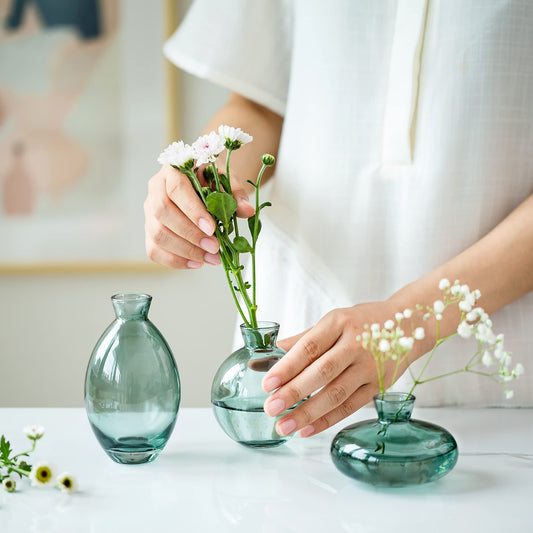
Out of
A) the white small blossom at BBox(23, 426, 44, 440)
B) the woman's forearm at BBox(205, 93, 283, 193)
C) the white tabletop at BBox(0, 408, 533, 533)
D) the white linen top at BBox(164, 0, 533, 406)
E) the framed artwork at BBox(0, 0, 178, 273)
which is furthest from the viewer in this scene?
the framed artwork at BBox(0, 0, 178, 273)

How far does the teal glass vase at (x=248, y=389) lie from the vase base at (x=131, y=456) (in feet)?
0.26

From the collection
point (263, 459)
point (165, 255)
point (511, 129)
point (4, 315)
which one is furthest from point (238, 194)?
point (4, 315)

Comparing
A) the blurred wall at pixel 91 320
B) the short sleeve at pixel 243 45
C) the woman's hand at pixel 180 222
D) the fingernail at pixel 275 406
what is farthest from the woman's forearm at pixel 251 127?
the blurred wall at pixel 91 320

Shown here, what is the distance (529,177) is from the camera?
940mm

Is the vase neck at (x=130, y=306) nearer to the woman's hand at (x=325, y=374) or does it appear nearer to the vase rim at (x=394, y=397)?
the woman's hand at (x=325, y=374)

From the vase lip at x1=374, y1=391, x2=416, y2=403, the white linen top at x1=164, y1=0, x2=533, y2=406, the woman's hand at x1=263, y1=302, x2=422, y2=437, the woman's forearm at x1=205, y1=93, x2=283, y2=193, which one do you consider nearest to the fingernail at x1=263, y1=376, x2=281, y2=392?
the woman's hand at x1=263, y1=302, x2=422, y2=437

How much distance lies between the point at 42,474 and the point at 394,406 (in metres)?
0.33

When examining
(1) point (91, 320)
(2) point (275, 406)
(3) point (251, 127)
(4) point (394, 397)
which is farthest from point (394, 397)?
(1) point (91, 320)

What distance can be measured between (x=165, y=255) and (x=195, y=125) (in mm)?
1178

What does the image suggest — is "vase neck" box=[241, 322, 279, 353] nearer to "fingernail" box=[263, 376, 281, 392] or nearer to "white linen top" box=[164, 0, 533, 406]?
"fingernail" box=[263, 376, 281, 392]

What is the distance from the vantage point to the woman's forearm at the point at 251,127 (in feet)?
3.51

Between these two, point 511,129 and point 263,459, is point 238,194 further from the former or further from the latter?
point 511,129

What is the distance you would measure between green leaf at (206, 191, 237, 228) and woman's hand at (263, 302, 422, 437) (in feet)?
0.50

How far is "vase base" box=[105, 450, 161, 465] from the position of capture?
679mm
